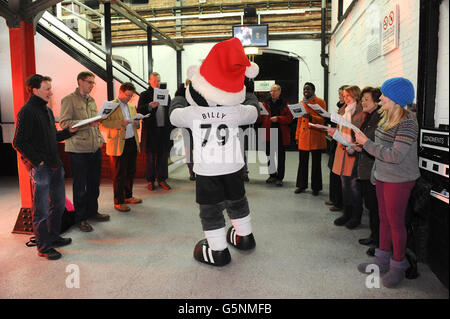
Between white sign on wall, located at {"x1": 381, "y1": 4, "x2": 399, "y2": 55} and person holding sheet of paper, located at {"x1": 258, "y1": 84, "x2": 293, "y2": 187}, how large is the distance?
5.97 ft

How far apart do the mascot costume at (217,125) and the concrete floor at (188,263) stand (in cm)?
31

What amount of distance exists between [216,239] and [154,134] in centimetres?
269

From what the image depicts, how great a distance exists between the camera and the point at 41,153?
8.75ft

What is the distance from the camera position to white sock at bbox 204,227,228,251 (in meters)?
2.63

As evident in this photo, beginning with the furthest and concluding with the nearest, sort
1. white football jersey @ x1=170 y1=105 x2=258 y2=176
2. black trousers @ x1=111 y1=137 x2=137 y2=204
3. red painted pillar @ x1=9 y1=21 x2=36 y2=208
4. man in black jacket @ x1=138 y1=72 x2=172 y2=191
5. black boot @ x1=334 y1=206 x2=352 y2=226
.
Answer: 1. man in black jacket @ x1=138 y1=72 x2=172 y2=191
2. black trousers @ x1=111 y1=137 x2=137 y2=204
3. black boot @ x1=334 y1=206 x2=352 y2=226
4. red painted pillar @ x1=9 y1=21 x2=36 y2=208
5. white football jersey @ x1=170 y1=105 x2=258 y2=176

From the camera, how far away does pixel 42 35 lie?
5668 millimetres

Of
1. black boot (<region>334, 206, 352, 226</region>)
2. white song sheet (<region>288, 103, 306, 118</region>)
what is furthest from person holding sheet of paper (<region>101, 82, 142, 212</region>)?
black boot (<region>334, 206, 352, 226</region>)

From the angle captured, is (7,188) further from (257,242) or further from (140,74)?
(140,74)

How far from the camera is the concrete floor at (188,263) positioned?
2240 millimetres

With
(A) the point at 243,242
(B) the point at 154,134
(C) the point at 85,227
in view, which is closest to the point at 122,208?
(C) the point at 85,227

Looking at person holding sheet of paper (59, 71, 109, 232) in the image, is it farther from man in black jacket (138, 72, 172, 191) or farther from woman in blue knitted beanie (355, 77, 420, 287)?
woman in blue knitted beanie (355, 77, 420, 287)
